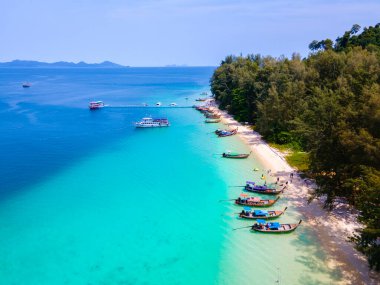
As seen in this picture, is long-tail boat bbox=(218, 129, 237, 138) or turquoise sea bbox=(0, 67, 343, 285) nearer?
turquoise sea bbox=(0, 67, 343, 285)

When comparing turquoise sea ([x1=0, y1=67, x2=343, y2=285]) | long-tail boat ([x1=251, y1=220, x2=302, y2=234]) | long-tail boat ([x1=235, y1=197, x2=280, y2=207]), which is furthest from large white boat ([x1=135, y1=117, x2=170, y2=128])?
long-tail boat ([x1=251, y1=220, x2=302, y2=234])

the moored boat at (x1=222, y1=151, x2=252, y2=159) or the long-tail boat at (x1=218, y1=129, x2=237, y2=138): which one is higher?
the long-tail boat at (x1=218, y1=129, x2=237, y2=138)

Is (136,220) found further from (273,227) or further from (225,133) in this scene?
(225,133)

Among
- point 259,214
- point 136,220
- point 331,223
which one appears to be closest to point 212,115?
point 259,214

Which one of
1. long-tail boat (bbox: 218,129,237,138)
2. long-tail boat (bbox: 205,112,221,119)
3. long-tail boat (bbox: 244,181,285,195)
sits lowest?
long-tail boat (bbox: 244,181,285,195)

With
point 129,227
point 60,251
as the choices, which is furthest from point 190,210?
point 60,251

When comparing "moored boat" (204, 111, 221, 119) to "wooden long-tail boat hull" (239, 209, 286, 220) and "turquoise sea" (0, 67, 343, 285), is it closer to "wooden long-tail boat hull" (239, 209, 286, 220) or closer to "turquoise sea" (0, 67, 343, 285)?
"turquoise sea" (0, 67, 343, 285)
